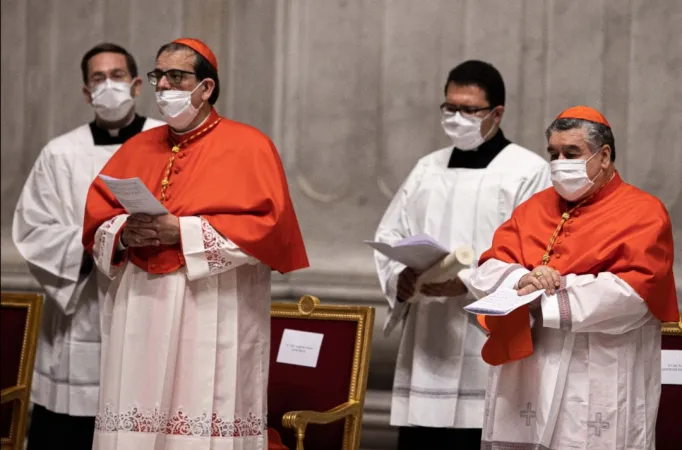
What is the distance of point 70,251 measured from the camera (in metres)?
Answer: 5.67

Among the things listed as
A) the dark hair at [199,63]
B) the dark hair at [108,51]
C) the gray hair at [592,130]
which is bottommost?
the gray hair at [592,130]

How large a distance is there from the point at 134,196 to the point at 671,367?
2419 millimetres

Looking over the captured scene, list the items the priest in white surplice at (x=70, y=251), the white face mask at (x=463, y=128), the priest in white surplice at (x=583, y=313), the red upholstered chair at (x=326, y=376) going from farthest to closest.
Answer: the priest in white surplice at (x=70, y=251)
the white face mask at (x=463, y=128)
the red upholstered chair at (x=326, y=376)
the priest in white surplice at (x=583, y=313)

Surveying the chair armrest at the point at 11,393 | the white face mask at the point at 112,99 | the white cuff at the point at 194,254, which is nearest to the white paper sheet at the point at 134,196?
the white cuff at the point at 194,254

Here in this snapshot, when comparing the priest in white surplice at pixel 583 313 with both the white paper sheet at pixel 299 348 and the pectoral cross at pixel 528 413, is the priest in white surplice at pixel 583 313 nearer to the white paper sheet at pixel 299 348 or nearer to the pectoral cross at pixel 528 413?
the pectoral cross at pixel 528 413

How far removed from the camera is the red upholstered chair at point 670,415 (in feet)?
16.2

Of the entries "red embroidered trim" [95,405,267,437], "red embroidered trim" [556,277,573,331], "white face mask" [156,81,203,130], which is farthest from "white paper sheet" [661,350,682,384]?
"white face mask" [156,81,203,130]

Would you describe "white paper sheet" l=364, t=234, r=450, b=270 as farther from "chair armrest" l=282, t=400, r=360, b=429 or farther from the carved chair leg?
the carved chair leg

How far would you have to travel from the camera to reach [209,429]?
14.4 feet

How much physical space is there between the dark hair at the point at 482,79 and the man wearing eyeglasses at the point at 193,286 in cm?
113

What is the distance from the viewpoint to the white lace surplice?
4402 millimetres

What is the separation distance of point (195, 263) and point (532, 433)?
55.2 inches

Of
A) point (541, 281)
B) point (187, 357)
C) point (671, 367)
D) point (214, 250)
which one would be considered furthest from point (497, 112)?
point (187, 357)

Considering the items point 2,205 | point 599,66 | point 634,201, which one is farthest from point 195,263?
point 2,205
